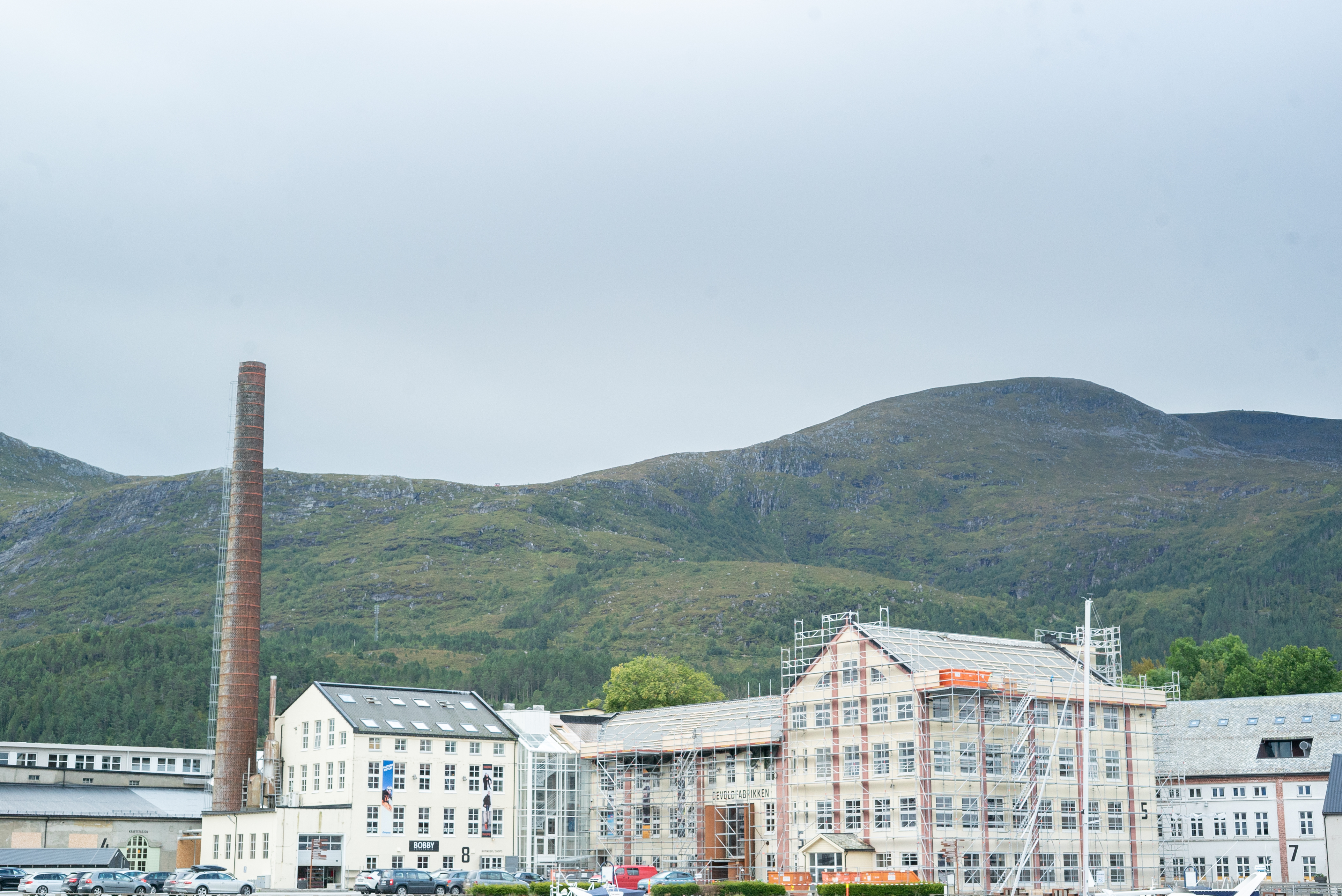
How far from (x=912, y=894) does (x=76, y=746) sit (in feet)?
229

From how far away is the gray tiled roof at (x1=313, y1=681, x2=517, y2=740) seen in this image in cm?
9300

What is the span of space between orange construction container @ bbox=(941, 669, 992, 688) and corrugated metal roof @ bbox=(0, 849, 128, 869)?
54118 millimetres

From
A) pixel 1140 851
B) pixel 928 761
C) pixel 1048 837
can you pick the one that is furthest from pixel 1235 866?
pixel 928 761

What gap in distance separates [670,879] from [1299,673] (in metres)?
68.9

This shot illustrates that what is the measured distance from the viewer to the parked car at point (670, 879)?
2955 inches

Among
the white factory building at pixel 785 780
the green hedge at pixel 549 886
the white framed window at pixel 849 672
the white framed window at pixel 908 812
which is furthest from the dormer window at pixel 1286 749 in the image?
the green hedge at pixel 549 886

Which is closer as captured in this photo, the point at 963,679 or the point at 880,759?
the point at 963,679

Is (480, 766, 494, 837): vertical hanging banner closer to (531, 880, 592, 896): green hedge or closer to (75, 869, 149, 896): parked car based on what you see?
(531, 880, 592, 896): green hedge

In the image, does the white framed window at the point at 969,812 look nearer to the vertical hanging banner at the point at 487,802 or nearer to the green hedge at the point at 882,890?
the green hedge at the point at 882,890

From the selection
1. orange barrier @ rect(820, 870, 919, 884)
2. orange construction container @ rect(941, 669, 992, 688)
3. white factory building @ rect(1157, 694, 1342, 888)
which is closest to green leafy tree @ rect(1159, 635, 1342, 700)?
white factory building @ rect(1157, 694, 1342, 888)

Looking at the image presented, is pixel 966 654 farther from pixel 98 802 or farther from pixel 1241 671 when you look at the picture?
pixel 98 802

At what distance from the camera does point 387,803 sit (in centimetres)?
9019

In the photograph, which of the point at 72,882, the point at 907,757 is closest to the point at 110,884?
the point at 72,882

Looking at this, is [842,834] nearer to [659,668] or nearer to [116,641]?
[659,668]
